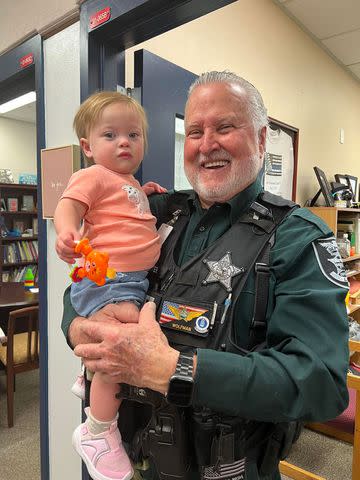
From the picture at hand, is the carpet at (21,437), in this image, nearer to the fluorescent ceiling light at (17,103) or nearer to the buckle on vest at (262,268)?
the buckle on vest at (262,268)

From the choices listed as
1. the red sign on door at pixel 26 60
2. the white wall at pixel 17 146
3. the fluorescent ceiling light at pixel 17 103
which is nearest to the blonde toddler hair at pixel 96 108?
the red sign on door at pixel 26 60

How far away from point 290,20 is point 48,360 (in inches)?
114

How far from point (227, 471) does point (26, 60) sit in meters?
1.93

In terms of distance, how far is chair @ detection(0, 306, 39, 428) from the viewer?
2.79 metres

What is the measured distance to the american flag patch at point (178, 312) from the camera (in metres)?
0.90

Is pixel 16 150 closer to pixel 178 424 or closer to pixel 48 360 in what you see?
pixel 48 360

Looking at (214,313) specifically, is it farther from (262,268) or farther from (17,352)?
(17,352)

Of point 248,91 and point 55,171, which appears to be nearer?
point 248,91

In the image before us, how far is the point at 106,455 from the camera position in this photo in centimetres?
97

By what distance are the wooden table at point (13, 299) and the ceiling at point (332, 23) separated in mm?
3033

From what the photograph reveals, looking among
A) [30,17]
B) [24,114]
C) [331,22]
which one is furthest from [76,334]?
[24,114]

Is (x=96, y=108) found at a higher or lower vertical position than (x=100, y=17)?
lower

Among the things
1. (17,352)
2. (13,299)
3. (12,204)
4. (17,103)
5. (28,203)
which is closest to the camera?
(17,352)

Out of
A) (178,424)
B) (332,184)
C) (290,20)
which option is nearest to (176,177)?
(178,424)
